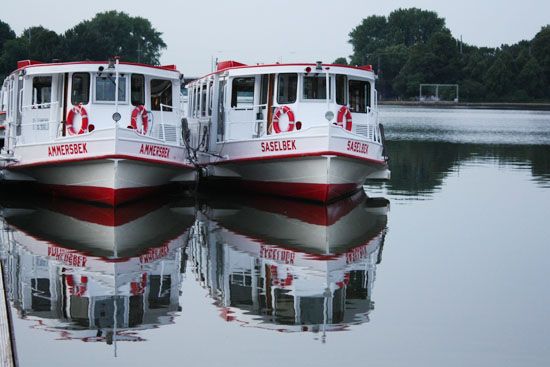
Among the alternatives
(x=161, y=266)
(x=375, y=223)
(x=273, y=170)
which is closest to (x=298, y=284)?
(x=161, y=266)

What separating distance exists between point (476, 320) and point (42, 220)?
429 inches

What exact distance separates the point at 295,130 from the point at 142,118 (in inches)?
142

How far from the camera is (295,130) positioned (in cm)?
2497

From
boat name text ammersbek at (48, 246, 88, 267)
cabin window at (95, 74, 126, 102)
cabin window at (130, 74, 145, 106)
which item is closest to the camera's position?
boat name text ammersbek at (48, 246, 88, 267)

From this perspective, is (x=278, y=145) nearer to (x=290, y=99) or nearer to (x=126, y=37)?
(x=290, y=99)

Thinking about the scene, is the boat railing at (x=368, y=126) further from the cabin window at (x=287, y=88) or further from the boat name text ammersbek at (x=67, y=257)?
the boat name text ammersbek at (x=67, y=257)

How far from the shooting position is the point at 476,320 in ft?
43.9

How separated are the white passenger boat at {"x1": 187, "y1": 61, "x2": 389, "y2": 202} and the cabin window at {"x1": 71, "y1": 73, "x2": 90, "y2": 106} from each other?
151 inches

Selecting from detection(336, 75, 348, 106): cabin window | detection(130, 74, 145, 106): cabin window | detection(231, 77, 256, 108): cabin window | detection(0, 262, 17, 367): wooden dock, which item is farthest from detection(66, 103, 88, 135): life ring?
detection(0, 262, 17, 367): wooden dock

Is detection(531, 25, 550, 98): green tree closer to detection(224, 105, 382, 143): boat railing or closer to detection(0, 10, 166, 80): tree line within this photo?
detection(0, 10, 166, 80): tree line

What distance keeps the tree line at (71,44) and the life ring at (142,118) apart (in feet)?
299

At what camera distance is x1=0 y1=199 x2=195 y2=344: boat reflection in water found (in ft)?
43.0

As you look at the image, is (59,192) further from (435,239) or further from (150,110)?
(435,239)

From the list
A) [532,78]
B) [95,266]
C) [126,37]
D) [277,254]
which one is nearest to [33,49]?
[126,37]
